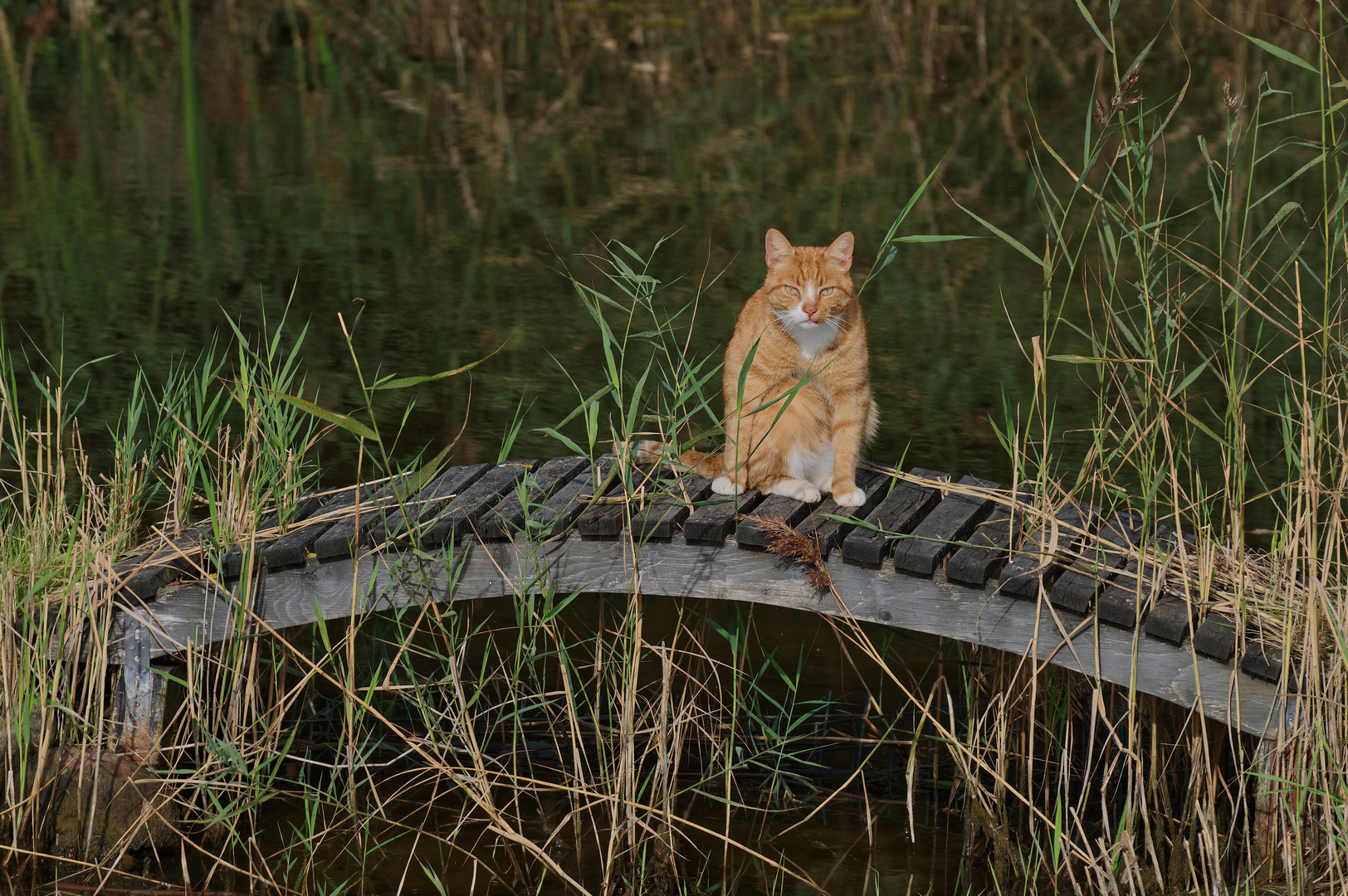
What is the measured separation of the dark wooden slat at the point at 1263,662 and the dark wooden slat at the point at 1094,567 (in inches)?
13.5

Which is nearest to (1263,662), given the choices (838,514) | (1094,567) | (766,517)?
(1094,567)

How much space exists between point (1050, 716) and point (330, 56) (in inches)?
468

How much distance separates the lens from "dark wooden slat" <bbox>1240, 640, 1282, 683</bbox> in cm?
314

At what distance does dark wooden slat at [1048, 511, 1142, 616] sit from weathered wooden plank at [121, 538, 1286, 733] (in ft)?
0.24

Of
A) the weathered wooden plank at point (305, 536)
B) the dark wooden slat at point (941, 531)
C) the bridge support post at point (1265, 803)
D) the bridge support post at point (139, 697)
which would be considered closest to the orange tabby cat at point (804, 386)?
the dark wooden slat at point (941, 531)

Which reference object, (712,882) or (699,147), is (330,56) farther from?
(712,882)

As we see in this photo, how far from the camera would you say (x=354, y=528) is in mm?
3645

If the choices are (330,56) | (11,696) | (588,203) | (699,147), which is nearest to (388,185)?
(588,203)

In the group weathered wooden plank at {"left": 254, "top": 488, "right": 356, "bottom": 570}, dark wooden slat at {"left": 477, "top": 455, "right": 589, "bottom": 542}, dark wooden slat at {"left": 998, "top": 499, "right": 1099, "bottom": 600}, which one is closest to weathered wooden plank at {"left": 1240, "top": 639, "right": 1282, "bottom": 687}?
dark wooden slat at {"left": 998, "top": 499, "right": 1099, "bottom": 600}

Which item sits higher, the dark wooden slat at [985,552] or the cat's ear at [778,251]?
the cat's ear at [778,251]

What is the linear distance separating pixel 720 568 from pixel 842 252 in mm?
920

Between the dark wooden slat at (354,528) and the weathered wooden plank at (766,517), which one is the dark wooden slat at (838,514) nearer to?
the weathered wooden plank at (766,517)

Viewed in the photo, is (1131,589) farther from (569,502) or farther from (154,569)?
(154,569)

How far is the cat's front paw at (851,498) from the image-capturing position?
3697 mm
